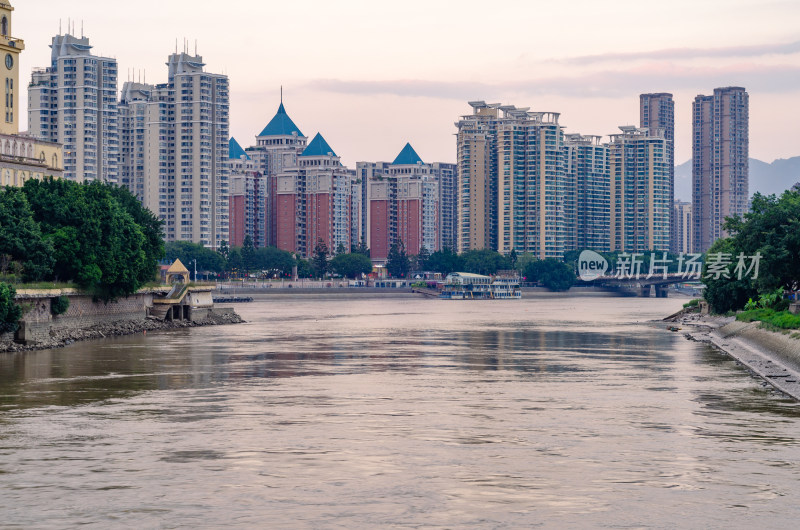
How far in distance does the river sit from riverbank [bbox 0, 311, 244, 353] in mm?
5049

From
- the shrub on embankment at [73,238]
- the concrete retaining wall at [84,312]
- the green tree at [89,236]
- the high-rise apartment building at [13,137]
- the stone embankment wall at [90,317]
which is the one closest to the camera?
the stone embankment wall at [90,317]

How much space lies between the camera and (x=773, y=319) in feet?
229

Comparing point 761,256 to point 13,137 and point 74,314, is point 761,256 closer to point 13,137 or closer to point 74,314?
point 74,314

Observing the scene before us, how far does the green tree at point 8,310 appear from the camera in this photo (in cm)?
6109

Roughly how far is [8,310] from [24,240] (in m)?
9.72

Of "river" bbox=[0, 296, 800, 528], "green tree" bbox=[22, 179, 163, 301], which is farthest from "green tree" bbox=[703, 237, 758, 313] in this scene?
"green tree" bbox=[22, 179, 163, 301]

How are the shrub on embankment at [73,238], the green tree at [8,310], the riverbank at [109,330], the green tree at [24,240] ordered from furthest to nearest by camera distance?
the shrub on embankment at [73,238] → the green tree at [24,240] → the riverbank at [109,330] → the green tree at [8,310]

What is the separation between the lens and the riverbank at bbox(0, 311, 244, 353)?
64438 millimetres

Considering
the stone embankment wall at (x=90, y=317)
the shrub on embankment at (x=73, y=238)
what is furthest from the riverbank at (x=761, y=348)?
the shrub on embankment at (x=73, y=238)

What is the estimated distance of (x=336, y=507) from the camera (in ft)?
74.7

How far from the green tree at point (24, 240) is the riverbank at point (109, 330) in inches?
184

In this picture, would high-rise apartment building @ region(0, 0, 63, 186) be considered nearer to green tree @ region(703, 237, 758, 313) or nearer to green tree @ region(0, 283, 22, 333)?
green tree @ region(0, 283, 22, 333)

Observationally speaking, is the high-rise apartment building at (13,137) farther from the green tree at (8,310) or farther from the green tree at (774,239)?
the green tree at (774,239)

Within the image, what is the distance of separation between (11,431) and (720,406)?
25.7m
